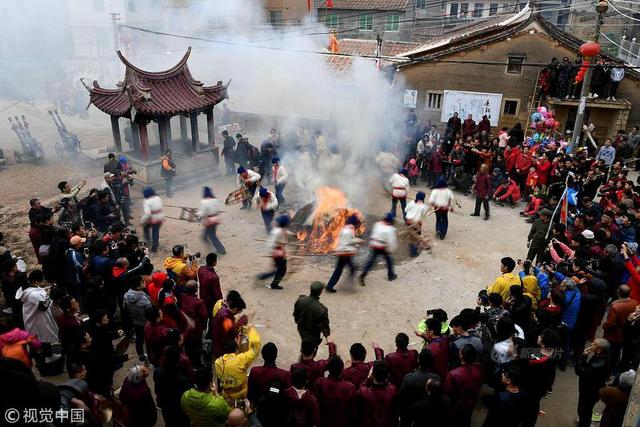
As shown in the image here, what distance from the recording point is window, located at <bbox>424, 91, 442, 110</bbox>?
747 inches

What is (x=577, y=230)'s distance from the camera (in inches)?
352

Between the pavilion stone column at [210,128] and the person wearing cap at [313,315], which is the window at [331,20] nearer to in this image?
the pavilion stone column at [210,128]

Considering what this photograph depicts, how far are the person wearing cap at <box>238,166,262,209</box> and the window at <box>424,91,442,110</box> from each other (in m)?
9.45

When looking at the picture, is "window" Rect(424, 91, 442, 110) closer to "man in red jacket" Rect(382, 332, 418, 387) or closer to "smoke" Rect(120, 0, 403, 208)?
"smoke" Rect(120, 0, 403, 208)

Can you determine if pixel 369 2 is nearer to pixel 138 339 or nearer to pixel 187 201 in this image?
pixel 187 201

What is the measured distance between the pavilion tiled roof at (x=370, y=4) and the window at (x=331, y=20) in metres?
0.65

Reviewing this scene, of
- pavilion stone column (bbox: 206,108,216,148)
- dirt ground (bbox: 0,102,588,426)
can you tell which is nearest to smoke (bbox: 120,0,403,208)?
dirt ground (bbox: 0,102,588,426)

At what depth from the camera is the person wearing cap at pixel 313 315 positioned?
6441mm

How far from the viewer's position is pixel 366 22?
121 feet

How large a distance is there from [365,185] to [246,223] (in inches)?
169

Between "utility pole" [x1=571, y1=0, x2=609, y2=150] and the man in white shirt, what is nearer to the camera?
the man in white shirt

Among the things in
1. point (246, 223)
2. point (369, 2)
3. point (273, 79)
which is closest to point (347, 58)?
point (273, 79)

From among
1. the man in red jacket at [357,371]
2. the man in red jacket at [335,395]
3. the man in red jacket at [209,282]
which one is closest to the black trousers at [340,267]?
the man in red jacket at [209,282]

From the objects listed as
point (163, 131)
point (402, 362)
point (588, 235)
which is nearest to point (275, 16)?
point (163, 131)
